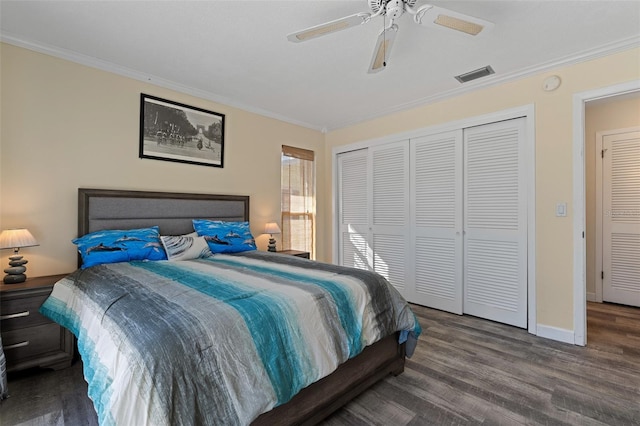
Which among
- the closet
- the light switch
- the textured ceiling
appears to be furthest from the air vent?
the light switch

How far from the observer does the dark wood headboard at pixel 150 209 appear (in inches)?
103

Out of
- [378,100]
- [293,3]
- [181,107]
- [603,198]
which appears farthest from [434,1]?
[603,198]

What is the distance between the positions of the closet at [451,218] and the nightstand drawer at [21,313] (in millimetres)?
3442

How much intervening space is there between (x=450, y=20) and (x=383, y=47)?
42cm

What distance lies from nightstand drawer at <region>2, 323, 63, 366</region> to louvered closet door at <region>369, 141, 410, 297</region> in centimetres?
335

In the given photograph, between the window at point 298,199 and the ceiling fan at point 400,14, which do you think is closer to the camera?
the ceiling fan at point 400,14

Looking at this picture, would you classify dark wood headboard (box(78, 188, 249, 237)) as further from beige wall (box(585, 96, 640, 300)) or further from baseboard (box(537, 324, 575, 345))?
beige wall (box(585, 96, 640, 300))

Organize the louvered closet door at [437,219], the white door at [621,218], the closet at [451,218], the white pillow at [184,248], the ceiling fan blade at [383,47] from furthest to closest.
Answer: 1. the white door at [621,218]
2. the louvered closet door at [437,219]
3. the closet at [451,218]
4. the white pillow at [184,248]
5. the ceiling fan blade at [383,47]

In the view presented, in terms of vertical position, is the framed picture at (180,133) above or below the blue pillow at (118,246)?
above

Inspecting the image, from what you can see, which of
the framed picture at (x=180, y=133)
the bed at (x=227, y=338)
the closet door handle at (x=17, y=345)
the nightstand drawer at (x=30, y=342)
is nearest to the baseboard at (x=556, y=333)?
the bed at (x=227, y=338)

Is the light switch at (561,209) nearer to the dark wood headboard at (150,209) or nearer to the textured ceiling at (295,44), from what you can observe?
the textured ceiling at (295,44)

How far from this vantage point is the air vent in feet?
9.28

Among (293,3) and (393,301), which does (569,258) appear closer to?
(393,301)

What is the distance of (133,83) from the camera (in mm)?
2914
